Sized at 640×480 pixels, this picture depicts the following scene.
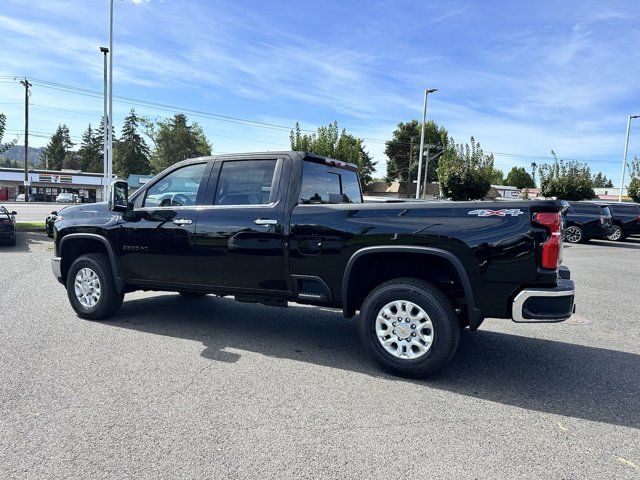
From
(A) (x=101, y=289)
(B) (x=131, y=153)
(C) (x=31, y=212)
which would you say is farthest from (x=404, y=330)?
(B) (x=131, y=153)

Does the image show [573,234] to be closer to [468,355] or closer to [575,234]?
[575,234]

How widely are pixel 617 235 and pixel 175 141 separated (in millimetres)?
73729

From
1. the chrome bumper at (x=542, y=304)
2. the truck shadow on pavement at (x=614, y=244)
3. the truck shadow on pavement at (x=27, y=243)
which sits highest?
the chrome bumper at (x=542, y=304)

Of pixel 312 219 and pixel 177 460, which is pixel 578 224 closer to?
pixel 312 219

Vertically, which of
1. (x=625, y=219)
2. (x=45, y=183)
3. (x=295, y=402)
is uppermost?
(x=45, y=183)

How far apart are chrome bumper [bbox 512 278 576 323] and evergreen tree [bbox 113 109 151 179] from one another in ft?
311

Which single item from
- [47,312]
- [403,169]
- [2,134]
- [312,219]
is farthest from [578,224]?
[403,169]

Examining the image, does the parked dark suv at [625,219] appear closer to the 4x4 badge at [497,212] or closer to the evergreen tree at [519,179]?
the 4x4 badge at [497,212]

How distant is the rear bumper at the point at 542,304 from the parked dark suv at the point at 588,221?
15.4m

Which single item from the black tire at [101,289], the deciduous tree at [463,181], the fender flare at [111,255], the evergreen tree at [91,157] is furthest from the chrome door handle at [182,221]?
the evergreen tree at [91,157]

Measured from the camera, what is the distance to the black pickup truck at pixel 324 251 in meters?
3.77

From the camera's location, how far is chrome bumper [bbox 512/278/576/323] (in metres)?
3.71

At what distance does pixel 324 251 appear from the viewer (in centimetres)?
435

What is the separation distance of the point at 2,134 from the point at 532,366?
18.4m
